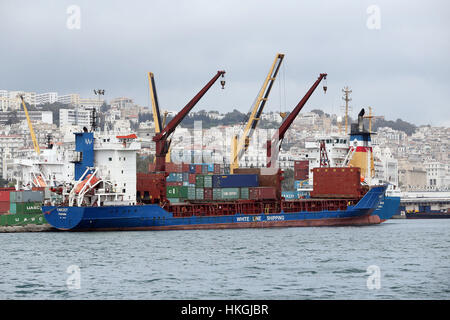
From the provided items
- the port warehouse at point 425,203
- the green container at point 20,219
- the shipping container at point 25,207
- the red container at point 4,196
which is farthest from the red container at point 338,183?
the port warehouse at point 425,203

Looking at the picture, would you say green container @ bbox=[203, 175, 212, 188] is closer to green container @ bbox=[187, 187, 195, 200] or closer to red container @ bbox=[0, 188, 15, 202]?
green container @ bbox=[187, 187, 195, 200]

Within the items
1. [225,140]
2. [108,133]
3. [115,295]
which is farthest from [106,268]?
[225,140]

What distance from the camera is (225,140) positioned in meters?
182

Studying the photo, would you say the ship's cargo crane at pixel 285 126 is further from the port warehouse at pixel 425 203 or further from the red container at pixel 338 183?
the port warehouse at pixel 425 203

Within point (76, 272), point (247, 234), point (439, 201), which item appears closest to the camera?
point (76, 272)

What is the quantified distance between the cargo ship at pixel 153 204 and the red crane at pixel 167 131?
1.15 m

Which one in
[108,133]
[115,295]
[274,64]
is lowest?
[115,295]

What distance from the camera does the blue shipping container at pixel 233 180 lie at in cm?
6081

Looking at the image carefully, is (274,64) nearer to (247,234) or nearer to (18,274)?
(247,234)

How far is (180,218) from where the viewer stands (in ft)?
191

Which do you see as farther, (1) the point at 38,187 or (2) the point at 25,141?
(2) the point at 25,141
